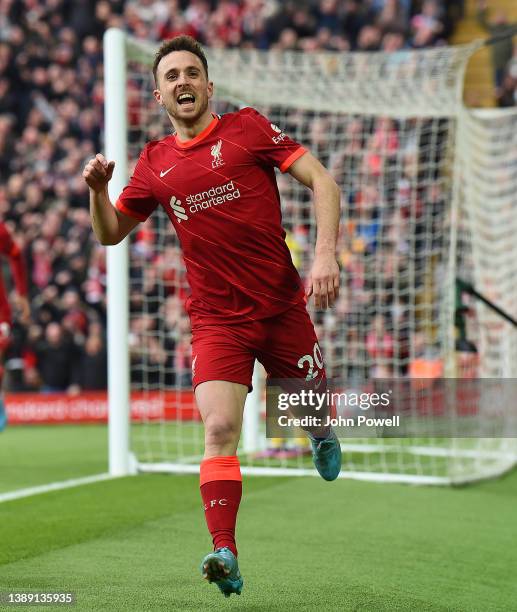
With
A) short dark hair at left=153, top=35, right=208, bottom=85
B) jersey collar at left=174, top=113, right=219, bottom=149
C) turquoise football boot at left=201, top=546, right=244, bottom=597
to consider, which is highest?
short dark hair at left=153, top=35, right=208, bottom=85

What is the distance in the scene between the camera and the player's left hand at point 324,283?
4074mm

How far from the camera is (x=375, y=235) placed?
1118 centimetres

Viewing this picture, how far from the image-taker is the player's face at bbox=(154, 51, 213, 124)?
4.47m

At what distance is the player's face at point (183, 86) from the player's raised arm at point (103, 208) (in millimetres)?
370

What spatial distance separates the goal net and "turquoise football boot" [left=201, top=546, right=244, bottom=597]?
4.47m

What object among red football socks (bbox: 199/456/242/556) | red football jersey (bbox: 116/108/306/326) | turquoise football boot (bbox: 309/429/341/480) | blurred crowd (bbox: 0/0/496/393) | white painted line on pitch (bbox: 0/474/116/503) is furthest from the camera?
blurred crowd (bbox: 0/0/496/393)

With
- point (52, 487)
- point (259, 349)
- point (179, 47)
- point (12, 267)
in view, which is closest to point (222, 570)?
point (259, 349)

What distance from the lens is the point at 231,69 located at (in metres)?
9.47

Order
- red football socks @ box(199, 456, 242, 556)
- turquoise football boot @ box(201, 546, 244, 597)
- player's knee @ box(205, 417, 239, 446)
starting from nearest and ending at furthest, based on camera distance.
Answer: turquoise football boot @ box(201, 546, 244, 597) → red football socks @ box(199, 456, 242, 556) → player's knee @ box(205, 417, 239, 446)

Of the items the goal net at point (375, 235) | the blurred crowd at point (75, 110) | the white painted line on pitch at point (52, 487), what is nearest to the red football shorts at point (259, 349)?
the white painted line on pitch at point (52, 487)

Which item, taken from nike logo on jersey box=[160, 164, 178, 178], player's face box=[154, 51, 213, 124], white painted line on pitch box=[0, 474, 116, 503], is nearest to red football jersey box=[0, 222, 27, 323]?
white painted line on pitch box=[0, 474, 116, 503]

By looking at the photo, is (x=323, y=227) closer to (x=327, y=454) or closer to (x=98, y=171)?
(x=98, y=171)

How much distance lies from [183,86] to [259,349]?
1148 millimetres

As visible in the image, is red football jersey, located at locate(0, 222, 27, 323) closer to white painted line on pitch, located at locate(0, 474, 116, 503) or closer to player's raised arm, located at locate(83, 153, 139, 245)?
white painted line on pitch, located at locate(0, 474, 116, 503)
